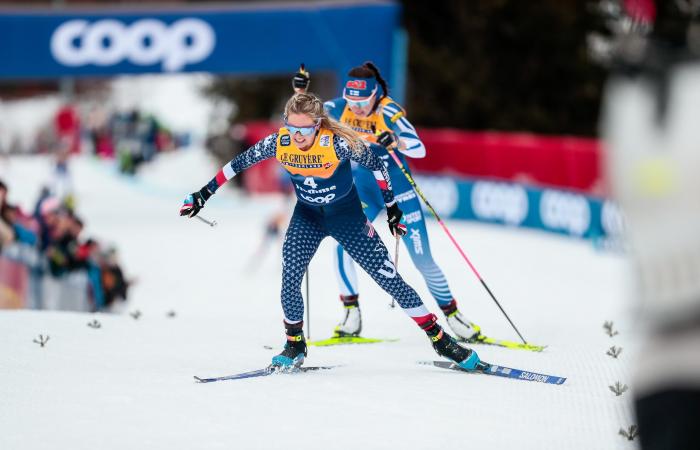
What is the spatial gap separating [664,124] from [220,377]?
3.62 metres

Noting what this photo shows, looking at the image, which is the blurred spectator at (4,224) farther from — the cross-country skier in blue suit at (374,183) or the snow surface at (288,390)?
the cross-country skier in blue suit at (374,183)

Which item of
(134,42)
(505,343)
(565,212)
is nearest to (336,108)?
(505,343)

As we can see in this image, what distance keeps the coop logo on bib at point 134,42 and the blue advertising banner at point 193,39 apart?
0.02 metres

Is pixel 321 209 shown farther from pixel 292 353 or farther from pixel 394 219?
pixel 292 353

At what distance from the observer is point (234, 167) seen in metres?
6.48

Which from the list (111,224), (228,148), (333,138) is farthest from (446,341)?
(228,148)

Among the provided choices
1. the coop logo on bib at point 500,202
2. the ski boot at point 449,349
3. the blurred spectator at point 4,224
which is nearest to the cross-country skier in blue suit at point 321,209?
the ski boot at point 449,349

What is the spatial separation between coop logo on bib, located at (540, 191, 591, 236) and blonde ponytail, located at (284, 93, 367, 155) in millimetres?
12467

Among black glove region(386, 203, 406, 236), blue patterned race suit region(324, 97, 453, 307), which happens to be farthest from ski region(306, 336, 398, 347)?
black glove region(386, 203, 406, 236)

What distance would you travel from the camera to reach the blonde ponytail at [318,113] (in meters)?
6.09

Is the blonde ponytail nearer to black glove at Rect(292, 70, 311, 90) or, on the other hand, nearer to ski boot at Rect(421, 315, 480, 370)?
black glove at Rect(292, 70, 311, 90)

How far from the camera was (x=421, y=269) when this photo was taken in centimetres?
791

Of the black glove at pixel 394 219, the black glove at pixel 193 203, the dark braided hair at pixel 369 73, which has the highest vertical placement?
the dark braided hair at pixel 369 73

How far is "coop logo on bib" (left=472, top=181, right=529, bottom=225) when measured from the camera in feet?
65.3
